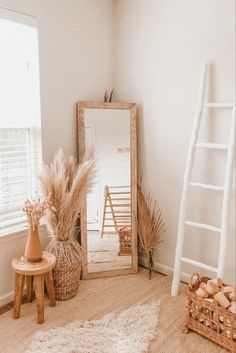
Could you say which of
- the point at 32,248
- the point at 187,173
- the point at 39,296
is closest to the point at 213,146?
the point at 187,173

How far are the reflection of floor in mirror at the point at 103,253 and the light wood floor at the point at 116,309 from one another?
118 mm

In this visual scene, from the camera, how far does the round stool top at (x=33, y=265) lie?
2.22m

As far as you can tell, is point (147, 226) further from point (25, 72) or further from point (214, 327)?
point (25, 72)

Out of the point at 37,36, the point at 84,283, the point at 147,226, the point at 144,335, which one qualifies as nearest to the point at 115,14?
the point at 37,36

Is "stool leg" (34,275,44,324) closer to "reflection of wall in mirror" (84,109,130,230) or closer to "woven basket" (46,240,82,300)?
"woven basket" (46,240,82,300)

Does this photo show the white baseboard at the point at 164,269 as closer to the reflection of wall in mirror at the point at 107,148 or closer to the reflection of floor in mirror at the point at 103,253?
the reflection of floor in mirror at the point at 103,253

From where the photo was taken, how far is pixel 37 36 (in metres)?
2.51

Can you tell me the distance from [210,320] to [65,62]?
210 cm

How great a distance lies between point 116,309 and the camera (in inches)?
96.6

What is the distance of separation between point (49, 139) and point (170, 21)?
130cm

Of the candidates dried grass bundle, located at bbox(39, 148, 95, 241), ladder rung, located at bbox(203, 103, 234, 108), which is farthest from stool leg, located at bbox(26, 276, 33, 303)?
ladder rung, located at bbox(203, 103, 234, 108)

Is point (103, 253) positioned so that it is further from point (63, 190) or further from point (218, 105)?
point (218, 105)

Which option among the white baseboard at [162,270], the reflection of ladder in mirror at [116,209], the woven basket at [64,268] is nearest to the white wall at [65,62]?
the white baseboard at [162,270]

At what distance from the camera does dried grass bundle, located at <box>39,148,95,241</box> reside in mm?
2452
